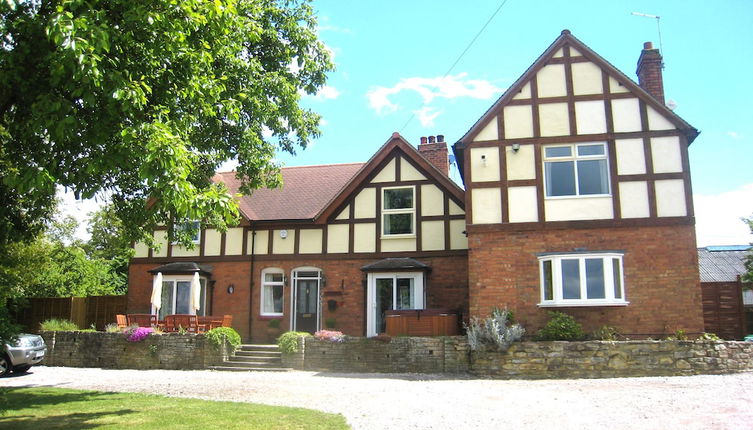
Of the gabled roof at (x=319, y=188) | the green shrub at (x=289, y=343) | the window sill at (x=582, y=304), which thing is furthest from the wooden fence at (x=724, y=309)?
the green shrub at (x=289, y=343)

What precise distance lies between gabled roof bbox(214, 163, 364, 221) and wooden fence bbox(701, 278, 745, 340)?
13.5 meters

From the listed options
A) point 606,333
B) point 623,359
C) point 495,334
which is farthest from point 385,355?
point 623,359

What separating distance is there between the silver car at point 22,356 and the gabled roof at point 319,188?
8099 mm

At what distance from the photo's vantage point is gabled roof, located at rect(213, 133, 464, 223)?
21.7m

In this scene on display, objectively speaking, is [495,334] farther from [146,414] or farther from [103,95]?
Result: [103,95]

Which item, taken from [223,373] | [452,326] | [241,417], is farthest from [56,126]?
[452,326]

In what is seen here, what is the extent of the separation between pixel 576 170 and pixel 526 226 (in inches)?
88.7

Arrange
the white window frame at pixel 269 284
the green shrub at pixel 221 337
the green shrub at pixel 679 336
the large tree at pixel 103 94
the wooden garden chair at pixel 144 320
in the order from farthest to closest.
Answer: the white window frame at pixel 269 284, the wooden garden chair at pixel 144 320, the green shrub at pixel 221 337, the green shrub at pixel 679 336, the large tree at pixel 103 94

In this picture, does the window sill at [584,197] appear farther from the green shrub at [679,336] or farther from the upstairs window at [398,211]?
the upstairs window at [398,211]

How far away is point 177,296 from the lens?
2289 centimetres

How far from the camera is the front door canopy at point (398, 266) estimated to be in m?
20.4

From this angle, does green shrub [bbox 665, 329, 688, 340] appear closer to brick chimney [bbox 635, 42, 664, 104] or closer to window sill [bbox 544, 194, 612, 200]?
window sill [bbox 544, 194, 612, 200]

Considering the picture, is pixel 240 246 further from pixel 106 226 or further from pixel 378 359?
pixel 106 226

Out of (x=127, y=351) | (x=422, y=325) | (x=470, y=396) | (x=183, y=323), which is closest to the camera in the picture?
(x=470, y=396)
